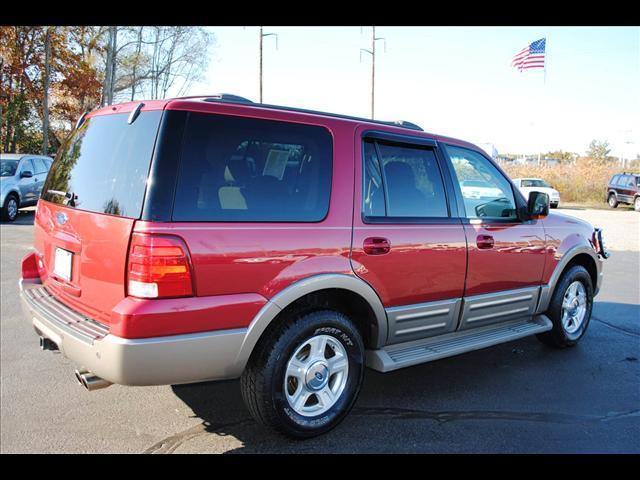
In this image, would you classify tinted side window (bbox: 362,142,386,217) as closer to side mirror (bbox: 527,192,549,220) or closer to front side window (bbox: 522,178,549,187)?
side mirror (bbox: 527,192,549,220)

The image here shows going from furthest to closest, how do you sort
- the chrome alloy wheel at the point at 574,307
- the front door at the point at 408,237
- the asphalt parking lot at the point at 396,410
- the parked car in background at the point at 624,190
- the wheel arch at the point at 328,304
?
1. the parked car in background at the point at 624,190
2. the chrome alloy wheel at the point at 574,307
3. the front door at the point at 408,237
4. the asphalt parking lot at the point at 396,410
5. the wheel arch at the point at 328,304

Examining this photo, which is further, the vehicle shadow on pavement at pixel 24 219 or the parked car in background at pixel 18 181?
the parked car in background at pixel 18 181

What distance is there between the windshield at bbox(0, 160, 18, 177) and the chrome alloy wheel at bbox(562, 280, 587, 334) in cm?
1376

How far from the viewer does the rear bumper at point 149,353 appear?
2.44m

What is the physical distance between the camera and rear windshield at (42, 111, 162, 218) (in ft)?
8.55

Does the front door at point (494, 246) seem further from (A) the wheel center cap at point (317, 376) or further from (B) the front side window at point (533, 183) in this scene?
(B) the front side window at point (533, 183)

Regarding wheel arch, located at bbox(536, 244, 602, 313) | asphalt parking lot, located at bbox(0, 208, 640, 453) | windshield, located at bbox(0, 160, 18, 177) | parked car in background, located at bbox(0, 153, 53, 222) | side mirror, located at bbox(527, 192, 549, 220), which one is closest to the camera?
asphalt parking lot, located at bbox(0, 208, 640, 453)

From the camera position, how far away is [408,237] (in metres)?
3.41

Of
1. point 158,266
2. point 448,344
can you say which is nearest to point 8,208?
point 158,266

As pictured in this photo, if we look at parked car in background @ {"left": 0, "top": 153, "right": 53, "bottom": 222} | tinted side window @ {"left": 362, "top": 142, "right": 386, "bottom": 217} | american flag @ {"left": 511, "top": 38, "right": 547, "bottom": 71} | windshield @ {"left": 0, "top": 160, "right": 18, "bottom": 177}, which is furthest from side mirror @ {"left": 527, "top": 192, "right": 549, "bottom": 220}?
american flag @ {"left": 511, "top": 38, "right": 547, "bottom": 71}

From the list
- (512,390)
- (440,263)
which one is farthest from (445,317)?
(512,390)

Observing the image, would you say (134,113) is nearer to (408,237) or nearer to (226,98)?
(226,98)

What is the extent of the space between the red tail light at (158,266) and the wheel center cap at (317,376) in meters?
0.97

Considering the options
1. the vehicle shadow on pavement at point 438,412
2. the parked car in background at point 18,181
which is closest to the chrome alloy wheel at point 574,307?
the vehicle shadow on pavement at point 438,412
